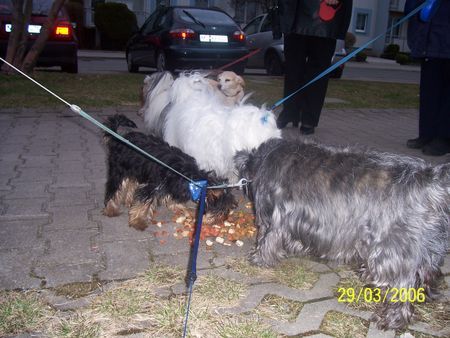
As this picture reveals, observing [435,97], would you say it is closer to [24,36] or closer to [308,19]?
[308,19]

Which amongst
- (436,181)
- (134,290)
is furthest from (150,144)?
(436,181)

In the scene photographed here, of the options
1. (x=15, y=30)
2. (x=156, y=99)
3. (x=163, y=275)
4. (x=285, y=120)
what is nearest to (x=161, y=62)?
(x=15, y=30)

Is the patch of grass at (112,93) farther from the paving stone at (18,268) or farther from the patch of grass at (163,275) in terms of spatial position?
the patch of grass at (163,275)

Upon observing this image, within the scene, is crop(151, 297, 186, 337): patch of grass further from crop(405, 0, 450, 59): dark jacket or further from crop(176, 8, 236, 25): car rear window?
crop(176, 8, 236, 25): car rear window

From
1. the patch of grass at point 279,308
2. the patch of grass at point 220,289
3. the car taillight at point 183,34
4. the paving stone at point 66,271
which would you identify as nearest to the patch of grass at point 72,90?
the car taillight at point 183,34

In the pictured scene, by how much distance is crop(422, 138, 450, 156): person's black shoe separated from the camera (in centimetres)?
633

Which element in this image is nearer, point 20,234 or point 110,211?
point 20,234

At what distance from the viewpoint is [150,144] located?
13.3 feet

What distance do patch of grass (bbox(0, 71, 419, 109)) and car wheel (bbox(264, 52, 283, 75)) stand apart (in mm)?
2520

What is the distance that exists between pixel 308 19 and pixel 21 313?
5.29 m

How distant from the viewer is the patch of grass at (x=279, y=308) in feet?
9.35

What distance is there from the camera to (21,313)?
8.89 feet

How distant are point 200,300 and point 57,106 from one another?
6.80 metres
